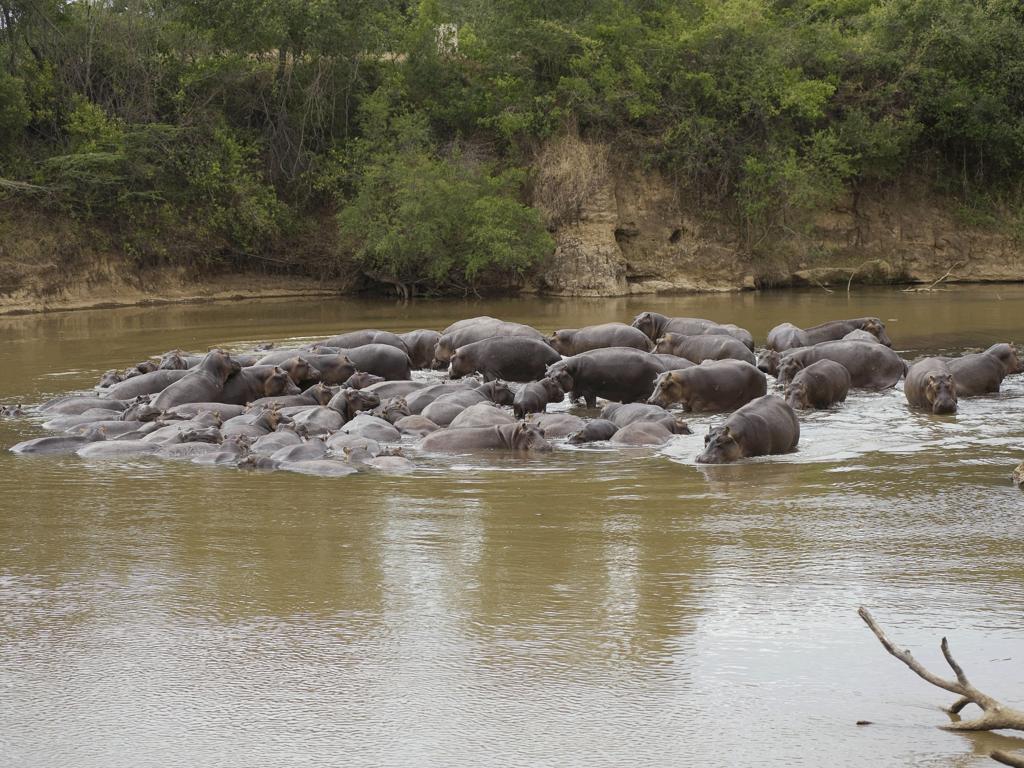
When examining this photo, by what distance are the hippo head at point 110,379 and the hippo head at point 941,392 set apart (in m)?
7.95

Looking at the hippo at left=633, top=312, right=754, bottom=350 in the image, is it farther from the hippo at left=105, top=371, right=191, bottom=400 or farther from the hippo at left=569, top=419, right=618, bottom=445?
the hippo at left=105, top=371, right=191, bottom=400

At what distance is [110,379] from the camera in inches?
502

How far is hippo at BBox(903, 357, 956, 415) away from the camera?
34.5ft

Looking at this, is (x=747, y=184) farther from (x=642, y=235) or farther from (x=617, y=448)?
(x=617, y=448)

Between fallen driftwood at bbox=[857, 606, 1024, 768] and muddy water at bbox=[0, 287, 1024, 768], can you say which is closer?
fallen driftwood at bbox=[857, 606, 1024, 768]

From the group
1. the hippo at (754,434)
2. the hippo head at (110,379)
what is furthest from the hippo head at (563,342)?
the hippo at (754,434)

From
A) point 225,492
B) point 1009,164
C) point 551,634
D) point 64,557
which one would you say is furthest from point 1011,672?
point 1009,164

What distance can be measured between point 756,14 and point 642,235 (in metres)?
5.86

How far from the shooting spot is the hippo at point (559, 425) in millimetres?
9812

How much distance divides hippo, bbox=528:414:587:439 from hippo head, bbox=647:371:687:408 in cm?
122

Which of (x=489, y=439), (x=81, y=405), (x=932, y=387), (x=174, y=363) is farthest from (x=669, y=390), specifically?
(x=81, y=405)

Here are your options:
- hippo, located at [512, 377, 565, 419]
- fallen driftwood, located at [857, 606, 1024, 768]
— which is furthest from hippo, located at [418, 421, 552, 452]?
fallen driftwood, located at [857, 606, 1024, 768]

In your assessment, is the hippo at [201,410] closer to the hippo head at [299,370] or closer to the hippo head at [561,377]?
the hippo head at [299,370]

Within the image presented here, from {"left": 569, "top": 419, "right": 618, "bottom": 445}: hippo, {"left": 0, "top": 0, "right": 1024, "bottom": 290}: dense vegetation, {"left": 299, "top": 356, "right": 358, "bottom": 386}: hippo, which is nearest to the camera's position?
{"left": 569, "top": 419, "right": 618, "bottom": 445}: hippo
